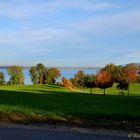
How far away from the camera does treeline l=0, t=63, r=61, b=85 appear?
2271 inches

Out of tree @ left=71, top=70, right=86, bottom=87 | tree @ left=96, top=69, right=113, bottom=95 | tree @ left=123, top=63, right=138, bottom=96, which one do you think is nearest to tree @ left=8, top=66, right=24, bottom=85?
tree @ left=71, top=70, right=86, bottom=87

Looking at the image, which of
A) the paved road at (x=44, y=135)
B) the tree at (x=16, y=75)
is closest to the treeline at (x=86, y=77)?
the tree at (x=16, y=75)

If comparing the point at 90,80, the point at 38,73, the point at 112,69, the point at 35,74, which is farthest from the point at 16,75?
the point at 112,69

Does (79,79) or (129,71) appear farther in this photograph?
(79,79)

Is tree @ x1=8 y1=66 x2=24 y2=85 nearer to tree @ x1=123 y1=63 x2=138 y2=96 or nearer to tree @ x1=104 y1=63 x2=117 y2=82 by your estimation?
tree @ x1=104 y1=63 x2=117 y2=82

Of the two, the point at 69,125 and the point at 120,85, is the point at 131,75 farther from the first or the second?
the point at 69,125

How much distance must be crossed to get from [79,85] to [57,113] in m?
50.8

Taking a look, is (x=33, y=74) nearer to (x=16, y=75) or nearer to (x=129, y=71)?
(x=16, y=75)

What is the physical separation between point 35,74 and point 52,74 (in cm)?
249

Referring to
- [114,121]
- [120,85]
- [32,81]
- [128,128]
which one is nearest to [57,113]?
[114,121]

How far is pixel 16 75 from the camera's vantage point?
195 feet

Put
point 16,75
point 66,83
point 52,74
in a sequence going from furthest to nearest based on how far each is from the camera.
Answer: point 52,74, point 66,83, point 16,75

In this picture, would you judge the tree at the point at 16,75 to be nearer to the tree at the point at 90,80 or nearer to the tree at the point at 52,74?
the tree at the point at 52,74

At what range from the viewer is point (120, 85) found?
51094 mm
